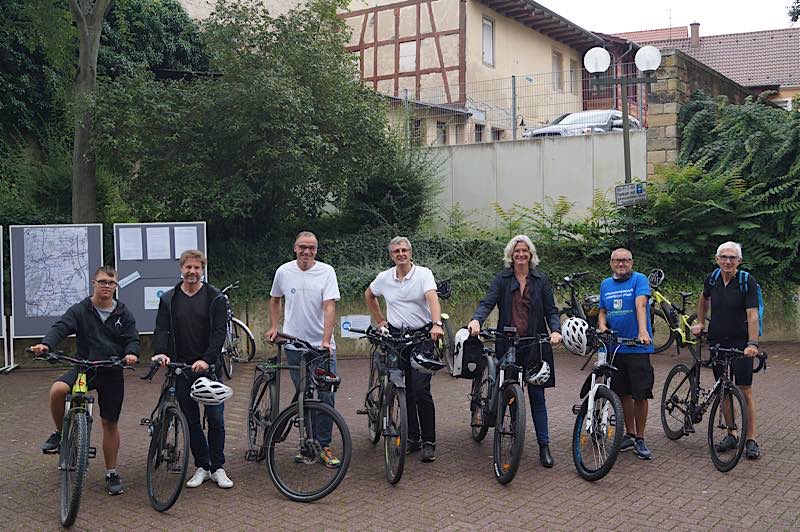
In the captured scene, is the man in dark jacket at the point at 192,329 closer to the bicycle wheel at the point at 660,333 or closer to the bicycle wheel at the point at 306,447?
the bicycle wheel at the point at 306,447

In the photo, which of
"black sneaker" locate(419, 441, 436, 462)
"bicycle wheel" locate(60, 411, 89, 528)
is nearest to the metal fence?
"black sneaker" locate(419, 441, 436, 462)

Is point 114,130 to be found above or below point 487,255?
above

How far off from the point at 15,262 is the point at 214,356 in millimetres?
6873

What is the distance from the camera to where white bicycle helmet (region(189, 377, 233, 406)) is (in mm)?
5891

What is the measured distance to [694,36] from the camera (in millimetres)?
44281

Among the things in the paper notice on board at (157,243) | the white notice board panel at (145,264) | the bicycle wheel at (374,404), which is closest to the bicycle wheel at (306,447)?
the bicycle wheel at (374,404)

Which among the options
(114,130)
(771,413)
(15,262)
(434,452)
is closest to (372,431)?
(434,452)

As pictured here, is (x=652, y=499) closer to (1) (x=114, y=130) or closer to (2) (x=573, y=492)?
(2) (x=573, y=492)

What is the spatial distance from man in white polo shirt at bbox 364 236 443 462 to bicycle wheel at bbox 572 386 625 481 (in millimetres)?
1189

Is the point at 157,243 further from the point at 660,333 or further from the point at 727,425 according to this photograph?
the point at 727,425

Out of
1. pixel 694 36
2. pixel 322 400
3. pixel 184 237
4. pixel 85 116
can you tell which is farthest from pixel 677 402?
pixel 694 36

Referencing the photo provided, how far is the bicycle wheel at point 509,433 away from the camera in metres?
6.32

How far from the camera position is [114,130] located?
42.8 ft

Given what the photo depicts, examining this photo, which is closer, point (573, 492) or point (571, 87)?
point (573, 492)
